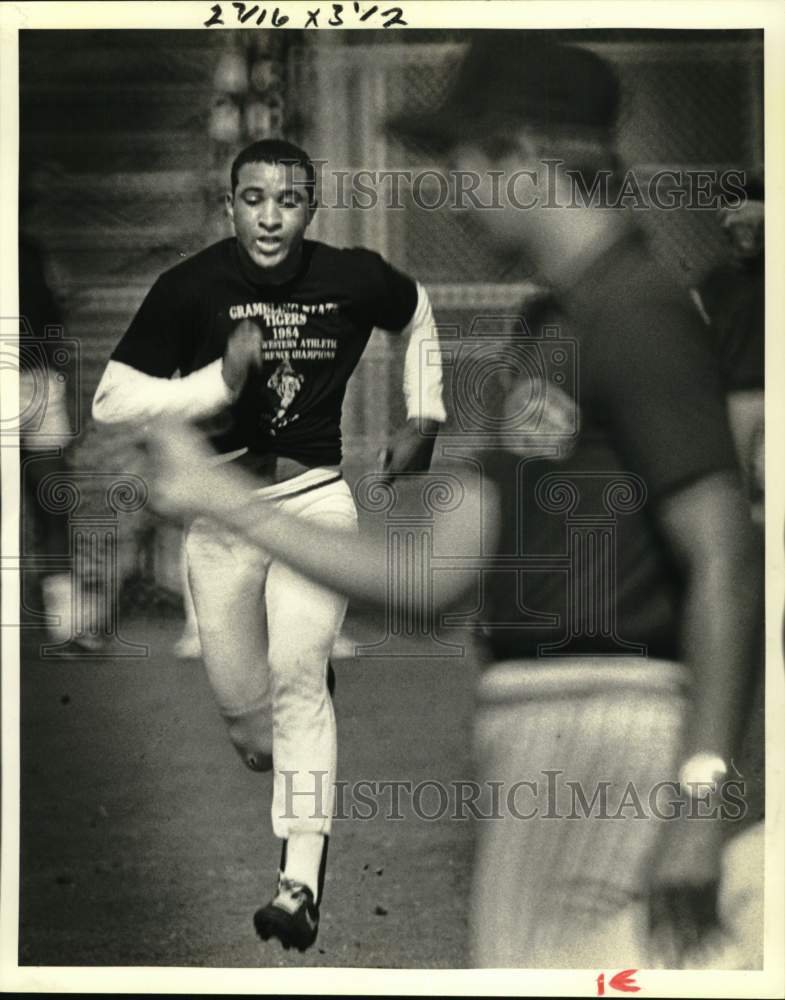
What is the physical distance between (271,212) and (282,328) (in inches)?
11.8

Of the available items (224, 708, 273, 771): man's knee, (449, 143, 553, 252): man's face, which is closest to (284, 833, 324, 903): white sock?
(224, 708, 273, 771): man's knee

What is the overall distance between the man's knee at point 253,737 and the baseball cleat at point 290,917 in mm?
310

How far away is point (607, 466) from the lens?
149 inches

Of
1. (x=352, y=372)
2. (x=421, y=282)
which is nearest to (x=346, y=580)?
(x=352, y=372)

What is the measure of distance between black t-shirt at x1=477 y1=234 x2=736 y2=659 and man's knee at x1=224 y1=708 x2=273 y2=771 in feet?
2.06

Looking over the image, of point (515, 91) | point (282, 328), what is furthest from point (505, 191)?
point (282, 328)

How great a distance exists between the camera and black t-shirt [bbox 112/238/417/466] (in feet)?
12.3

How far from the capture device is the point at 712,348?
12.4 feet

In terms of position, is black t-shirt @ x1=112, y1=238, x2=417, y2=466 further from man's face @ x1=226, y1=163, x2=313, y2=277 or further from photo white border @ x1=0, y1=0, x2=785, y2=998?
photo white border @ x1=0, y1=0, x2=785, y2=998

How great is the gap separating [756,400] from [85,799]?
2026 millimetres

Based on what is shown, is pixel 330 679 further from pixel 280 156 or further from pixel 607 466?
pixel 280 156

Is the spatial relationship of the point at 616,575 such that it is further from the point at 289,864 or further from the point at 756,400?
the point at 289,864

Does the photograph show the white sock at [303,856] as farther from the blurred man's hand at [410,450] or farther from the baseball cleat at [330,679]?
the blurred man's hand at [410,450]

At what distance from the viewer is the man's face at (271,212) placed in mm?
3764
